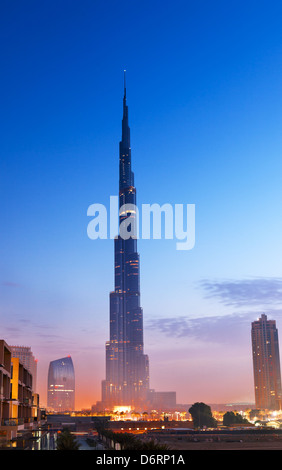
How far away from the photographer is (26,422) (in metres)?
93.3

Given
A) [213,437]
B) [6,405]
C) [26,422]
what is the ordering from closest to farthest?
1. [6,405]
2. [26,422]
3. [213,437]

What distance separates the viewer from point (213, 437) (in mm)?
100875

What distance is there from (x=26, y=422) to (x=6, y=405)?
2125 centimetres
